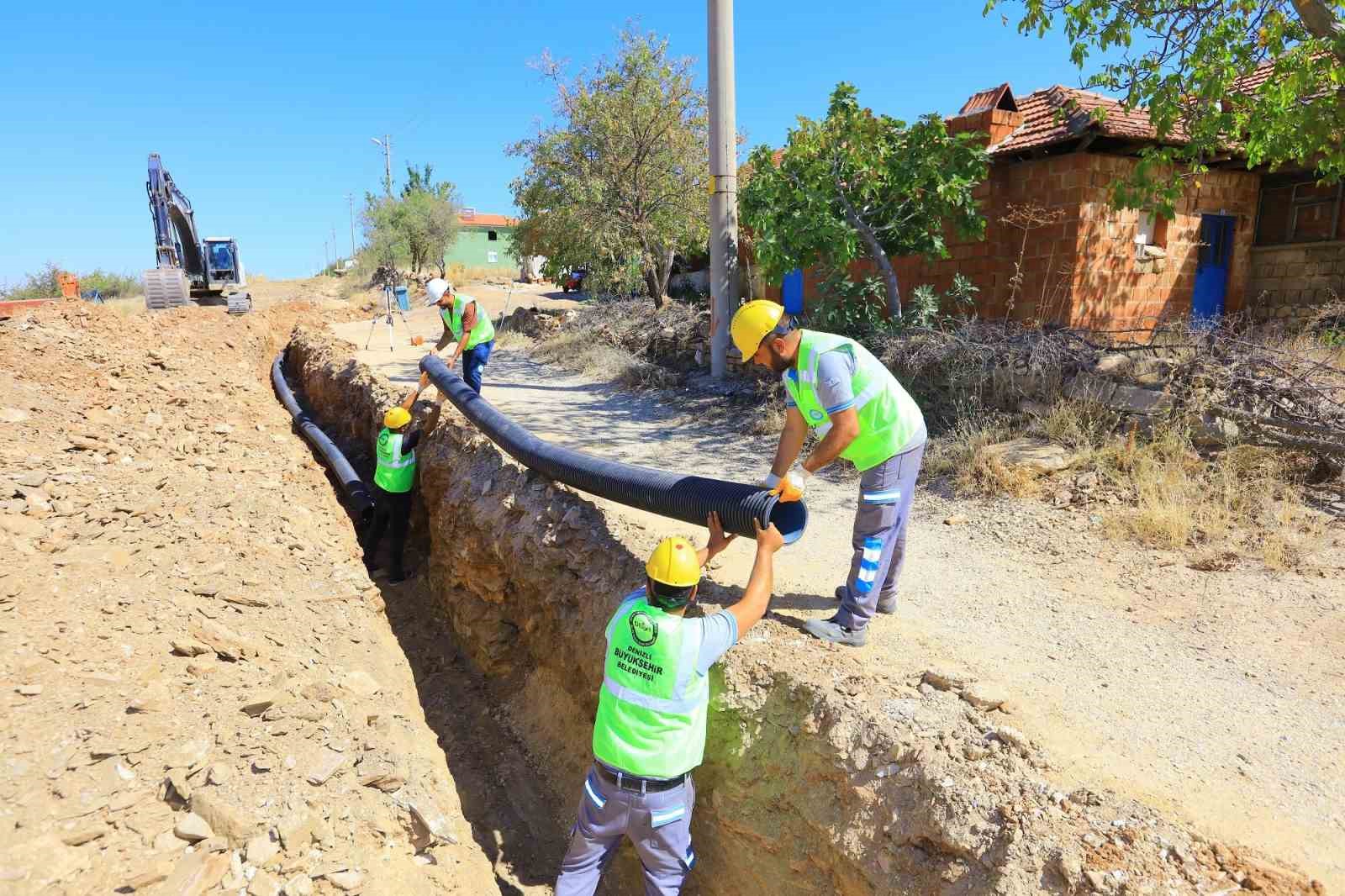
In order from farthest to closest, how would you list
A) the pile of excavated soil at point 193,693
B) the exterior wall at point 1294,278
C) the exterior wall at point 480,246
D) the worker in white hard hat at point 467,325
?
the exterior wall at point 480,246
the exterior wall at point 1294,278
the worker in white hard hat at point 467,325
the pile of excavated soil at point 193,693

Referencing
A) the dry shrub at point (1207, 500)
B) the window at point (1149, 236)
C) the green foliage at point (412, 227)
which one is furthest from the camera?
the green foliage at point (412, 227)

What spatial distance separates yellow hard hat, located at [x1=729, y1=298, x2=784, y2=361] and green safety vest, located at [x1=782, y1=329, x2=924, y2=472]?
0.17m

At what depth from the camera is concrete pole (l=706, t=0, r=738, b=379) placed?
30.8ft

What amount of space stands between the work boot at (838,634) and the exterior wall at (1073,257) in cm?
675

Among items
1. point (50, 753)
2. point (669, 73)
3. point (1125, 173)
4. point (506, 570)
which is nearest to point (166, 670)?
point (50, 753)

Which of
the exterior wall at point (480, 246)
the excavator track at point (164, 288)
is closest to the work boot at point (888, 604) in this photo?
the excavator track at point (164, 288)

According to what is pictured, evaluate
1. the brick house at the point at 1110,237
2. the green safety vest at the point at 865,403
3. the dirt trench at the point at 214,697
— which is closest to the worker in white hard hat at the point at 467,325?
the dirt trench at the point at 214,697

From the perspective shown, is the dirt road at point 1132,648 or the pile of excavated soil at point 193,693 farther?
the pile of excavated soil at point 193,693

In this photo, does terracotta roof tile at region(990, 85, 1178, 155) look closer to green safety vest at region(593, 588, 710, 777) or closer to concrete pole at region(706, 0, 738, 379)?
concrete pole at region(706, 0, 738, 379)

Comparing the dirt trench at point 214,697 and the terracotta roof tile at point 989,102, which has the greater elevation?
the terracotta roof tile at point 989,102

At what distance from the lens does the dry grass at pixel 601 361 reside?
10.7 m

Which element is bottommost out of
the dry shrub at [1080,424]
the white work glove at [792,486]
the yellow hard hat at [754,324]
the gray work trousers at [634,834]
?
the gray work trousers at [634,834]

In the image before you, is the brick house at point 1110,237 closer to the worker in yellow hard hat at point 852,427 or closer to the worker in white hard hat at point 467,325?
the worker in white hard hat at point 467,325

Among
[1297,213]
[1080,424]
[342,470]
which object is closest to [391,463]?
[342,470]
